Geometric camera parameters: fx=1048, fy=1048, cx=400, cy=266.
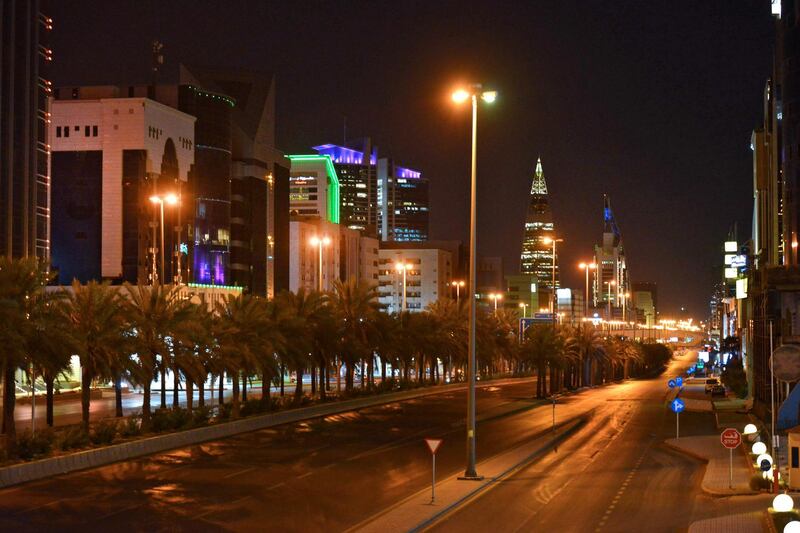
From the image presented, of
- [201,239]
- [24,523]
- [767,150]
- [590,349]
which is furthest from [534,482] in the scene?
[201,239]

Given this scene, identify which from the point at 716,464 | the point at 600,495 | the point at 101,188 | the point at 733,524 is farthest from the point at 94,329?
the point at 101,188

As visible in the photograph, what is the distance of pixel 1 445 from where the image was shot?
34125 mm

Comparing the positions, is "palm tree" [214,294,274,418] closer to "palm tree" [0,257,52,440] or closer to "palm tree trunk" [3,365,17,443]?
"palm tree" [0,257,52,440]

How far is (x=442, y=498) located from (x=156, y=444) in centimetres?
1433

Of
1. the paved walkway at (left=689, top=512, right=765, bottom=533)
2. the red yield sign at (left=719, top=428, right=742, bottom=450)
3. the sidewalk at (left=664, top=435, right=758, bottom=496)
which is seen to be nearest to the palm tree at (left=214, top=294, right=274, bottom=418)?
the sidewalk at (left=664, top=435, right=758, bottom=496)

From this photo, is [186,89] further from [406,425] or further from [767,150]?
[406,425]

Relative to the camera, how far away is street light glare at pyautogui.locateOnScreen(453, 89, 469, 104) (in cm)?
2944

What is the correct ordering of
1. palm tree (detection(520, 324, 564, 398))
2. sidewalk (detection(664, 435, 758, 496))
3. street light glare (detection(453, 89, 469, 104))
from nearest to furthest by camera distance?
sidewalk (detection(664, 435, 758, 496)) < street light glare (detection(453, 89, 469, 104)) < palm tree (detection(520, 324, 564, 398))

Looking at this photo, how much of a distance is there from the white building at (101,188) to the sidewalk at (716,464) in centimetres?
8966

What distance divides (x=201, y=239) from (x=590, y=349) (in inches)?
2512

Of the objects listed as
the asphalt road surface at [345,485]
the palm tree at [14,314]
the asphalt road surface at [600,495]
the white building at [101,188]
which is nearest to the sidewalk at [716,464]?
the asphalt road surface at [600,495]

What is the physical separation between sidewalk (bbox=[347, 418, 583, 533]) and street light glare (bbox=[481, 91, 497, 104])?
35.7ft

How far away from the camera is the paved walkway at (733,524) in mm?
22484

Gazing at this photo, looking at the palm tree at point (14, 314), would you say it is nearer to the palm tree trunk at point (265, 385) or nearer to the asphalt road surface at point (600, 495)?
the asphalt road surface at point (600, 495)
